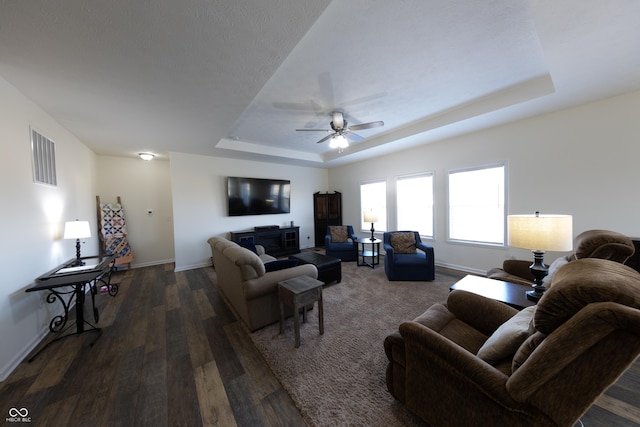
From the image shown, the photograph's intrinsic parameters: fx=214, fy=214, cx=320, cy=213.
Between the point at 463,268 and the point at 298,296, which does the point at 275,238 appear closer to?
the point at 298,296

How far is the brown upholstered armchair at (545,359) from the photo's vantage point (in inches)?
29.9

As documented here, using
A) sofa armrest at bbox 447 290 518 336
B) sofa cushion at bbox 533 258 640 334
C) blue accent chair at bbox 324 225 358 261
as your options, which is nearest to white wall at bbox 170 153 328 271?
blue accent chair at bbox 324 225 358 261

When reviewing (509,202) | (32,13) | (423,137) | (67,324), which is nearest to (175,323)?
(67,324)

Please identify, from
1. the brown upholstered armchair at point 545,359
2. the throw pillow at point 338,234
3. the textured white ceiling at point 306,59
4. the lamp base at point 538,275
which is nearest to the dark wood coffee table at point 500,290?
the lamp base at point 538,275

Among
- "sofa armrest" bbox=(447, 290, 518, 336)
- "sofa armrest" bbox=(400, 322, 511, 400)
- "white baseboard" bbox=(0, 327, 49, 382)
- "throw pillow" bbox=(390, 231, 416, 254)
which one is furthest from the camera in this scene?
"throw pillow" bbox=(390, 231, 416, 254)

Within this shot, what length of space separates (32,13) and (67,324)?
10.5 feet

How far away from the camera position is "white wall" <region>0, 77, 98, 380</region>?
1912 mm

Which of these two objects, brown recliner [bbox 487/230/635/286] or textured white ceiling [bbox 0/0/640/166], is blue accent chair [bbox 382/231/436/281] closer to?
brown recliner [bbox 487/230/635/286]

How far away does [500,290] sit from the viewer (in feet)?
6.78

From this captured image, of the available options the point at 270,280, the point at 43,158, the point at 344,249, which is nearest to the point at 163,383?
the point at 270,280

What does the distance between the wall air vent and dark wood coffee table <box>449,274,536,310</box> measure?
15.4 feet

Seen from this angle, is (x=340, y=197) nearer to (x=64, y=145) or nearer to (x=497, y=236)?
(x=497, y=236)

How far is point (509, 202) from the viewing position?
11.9 feet

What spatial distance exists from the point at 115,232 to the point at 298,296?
4.92 meters
